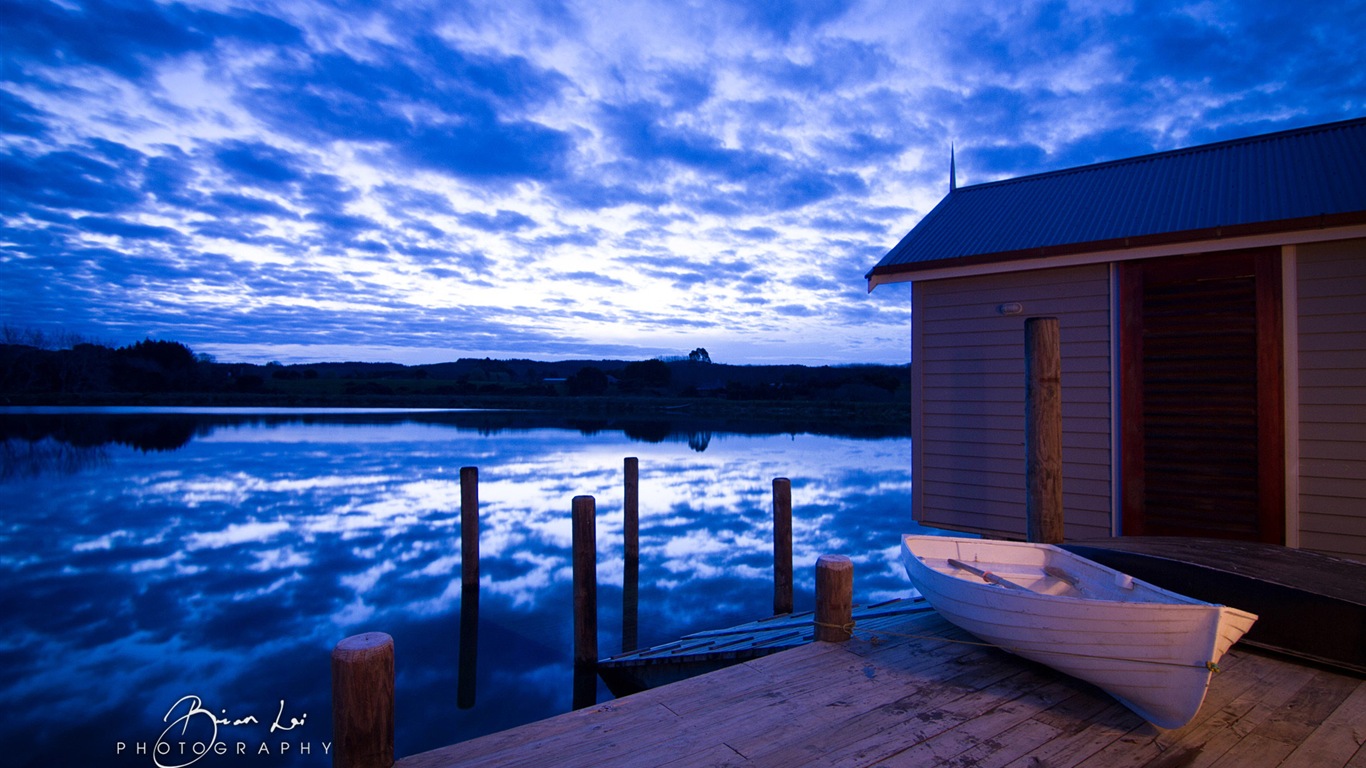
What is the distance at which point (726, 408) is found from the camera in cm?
5909

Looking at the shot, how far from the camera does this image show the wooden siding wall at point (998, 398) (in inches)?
282

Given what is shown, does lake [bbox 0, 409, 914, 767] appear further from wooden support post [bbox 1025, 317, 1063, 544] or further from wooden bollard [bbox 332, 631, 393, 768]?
wooden support post [bbox 1025, 317, 1063, 544]

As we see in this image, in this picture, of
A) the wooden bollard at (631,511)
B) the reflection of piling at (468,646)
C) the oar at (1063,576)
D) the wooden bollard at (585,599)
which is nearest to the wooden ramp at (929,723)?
the oar at (1063,576)

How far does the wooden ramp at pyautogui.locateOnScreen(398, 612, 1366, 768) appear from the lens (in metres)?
3.06

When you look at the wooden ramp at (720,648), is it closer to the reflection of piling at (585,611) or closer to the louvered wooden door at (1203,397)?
the reflection of piling at (585,611)

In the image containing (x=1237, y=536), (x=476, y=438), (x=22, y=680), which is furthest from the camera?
(x=476, y=438)

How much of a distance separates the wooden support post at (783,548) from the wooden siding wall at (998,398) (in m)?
1.56

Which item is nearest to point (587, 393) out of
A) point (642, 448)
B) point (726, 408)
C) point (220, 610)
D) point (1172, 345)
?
point (726, 408)

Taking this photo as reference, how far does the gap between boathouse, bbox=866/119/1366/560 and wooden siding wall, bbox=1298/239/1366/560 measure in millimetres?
12

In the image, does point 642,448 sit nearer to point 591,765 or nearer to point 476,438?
point 476,438

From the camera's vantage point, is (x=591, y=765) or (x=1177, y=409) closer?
(x=591, y=765)

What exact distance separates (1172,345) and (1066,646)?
4579 millimetres

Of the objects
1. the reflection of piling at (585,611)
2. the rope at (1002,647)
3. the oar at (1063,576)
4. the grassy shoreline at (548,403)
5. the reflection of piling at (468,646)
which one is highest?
the grassy shoreline at (548,403)

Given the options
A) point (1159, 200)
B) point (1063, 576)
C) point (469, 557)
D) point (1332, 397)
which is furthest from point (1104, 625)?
point (469, 557)
